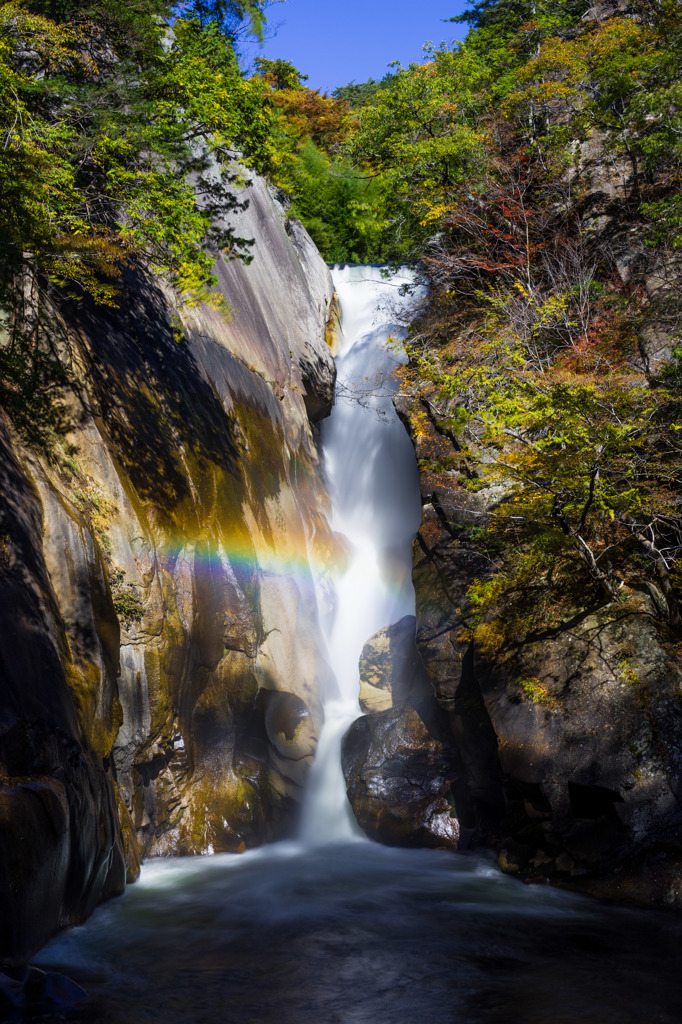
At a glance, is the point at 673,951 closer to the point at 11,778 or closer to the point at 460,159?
the point at 11,778

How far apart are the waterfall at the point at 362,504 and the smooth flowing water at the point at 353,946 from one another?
2.21 feet

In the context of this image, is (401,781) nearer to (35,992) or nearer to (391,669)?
(391,669)

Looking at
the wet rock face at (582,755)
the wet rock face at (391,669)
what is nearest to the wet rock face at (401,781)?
the wet rock face at (582,755)

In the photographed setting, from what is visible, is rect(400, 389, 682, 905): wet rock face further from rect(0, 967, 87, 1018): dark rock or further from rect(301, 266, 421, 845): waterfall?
rect(0, 967, 87, 1018): dark rock

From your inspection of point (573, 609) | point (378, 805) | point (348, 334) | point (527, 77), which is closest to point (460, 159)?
point (527, 77)

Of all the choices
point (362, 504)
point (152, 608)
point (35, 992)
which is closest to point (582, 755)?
point (152, 608)

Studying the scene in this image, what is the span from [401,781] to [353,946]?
3.83 m

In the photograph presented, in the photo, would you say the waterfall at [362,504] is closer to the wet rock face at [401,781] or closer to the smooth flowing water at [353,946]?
the wet rock face at [401,781]

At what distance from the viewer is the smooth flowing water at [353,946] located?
188 inches

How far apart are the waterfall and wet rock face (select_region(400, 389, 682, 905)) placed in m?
2.29

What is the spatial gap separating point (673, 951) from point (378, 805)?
4708mm

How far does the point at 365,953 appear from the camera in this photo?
586 centimetres

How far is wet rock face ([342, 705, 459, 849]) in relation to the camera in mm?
9375

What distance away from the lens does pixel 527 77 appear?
15156 mm
